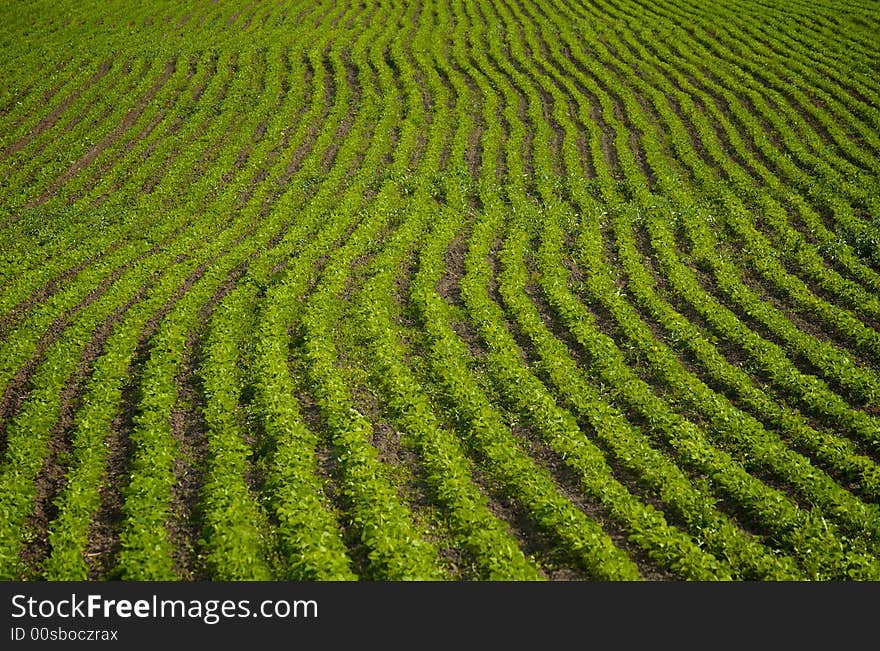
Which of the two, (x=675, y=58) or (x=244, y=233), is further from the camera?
(x=675, y=58)

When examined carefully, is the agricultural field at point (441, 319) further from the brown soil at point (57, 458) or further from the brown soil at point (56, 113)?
the brown soil at point (56, 113)

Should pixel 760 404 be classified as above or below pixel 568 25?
below

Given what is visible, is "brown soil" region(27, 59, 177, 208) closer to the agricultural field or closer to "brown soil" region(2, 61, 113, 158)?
the agricultural field

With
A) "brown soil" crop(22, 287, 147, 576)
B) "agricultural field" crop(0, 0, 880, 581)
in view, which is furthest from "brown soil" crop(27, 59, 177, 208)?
"brown soil" crop(22, 287, 147, 576)

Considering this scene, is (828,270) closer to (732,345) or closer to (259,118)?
(732,345)

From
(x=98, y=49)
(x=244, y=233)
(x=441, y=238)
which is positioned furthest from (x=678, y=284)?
(x=98, y=49)

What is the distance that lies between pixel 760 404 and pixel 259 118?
1123 inches

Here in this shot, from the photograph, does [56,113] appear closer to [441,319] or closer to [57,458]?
[441,319]

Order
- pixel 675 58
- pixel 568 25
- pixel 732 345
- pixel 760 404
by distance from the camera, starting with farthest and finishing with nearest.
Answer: pixel 568 25 → pixel 675 58 → pixel 732 345 → pixel 760 404

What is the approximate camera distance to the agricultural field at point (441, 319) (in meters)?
11.5

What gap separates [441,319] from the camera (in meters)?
18.2

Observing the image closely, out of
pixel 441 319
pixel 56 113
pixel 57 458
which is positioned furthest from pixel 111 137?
pixel 57 458

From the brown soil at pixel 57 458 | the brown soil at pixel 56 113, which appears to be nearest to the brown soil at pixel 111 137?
the brown soil at pixel 56 113

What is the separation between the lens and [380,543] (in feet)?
35.6
